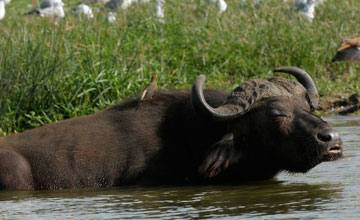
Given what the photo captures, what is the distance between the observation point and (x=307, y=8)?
16.2m

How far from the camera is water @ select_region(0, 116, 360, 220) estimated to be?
507 centimetres

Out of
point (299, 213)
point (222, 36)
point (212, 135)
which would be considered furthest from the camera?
point (222, 36)

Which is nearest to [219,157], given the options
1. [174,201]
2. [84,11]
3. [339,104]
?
[174,201]

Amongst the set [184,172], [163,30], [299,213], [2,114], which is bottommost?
[299,213]

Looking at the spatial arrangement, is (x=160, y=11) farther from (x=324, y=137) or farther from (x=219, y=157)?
(x=324, y=137)

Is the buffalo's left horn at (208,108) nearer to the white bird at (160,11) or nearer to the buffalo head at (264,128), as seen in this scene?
the buffalo head at (264,128)

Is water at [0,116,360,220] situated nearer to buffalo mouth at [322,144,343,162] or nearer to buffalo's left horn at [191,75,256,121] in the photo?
buffalo mouth at [322,144,343,162]

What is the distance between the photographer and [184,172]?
661cm

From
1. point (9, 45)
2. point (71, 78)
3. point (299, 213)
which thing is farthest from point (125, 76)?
point (299, 213)

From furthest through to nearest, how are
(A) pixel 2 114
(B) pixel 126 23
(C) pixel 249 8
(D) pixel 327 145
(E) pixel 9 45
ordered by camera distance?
(C) pixel 249 8, (B) pixel 126 23, (E) pixel 9 45, (A) pixel 2 114, (D) pixel 327 145

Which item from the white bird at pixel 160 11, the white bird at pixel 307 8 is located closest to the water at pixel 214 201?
the white bird at pixel 160 11

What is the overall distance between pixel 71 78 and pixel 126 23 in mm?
3861

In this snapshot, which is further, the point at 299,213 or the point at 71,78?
the point at 71,78

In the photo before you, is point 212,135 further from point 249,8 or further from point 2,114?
point 249,8
